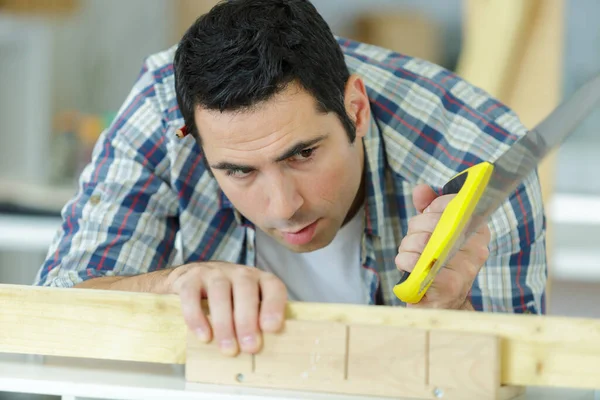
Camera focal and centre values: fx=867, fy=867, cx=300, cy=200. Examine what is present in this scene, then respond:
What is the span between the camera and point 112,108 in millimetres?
4004

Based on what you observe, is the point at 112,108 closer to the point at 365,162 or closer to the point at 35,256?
the point at 35,256

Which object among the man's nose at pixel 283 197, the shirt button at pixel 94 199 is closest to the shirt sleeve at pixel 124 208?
the shirt button at pixel 94 199

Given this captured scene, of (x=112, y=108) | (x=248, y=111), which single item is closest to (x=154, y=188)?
(x=248, y=111)

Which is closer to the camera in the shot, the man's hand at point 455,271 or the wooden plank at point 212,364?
the wooden plank at point 212,364

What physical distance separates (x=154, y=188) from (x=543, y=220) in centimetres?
60

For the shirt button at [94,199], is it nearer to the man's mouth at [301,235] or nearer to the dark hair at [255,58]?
the dark hair at [255,58]

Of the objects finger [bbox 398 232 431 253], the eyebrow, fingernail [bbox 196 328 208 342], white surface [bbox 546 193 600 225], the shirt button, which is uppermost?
white surface [bbox 546 193 600 225]

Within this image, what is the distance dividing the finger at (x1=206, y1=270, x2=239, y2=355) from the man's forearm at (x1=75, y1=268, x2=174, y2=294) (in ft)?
0.46

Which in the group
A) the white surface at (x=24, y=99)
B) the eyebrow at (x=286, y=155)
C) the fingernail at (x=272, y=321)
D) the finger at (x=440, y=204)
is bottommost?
the fingernail at (x=272, y=321)

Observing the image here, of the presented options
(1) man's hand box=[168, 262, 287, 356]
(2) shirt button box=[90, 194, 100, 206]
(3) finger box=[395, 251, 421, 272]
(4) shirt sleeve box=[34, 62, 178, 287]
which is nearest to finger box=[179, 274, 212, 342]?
(1) man's hand box=[168, 262, 287, 356]

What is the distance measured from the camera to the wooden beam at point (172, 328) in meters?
0.69

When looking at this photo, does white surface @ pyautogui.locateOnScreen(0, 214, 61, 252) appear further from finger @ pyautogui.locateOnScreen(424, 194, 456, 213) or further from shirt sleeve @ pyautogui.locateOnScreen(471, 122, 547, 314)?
finger @ pyautogui.locateOnScreen(424, 194, 456, 213)

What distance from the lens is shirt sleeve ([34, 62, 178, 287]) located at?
1.25 m

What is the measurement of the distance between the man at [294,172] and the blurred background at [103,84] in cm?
157
